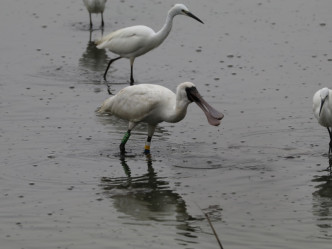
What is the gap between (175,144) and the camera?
1105 cm

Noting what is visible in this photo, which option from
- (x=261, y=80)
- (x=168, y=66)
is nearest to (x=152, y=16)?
(x=168, y=66)

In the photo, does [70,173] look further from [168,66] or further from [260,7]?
[260,7]

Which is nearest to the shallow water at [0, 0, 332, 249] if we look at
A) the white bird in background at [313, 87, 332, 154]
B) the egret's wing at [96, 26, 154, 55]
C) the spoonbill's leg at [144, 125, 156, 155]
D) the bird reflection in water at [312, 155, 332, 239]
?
the bird reflection in water at [312, 155, 332, 239]

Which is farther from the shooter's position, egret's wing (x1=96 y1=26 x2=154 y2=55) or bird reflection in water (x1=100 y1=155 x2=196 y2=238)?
egret's wing (x1=96 y1=26 x2=154 y2=55)

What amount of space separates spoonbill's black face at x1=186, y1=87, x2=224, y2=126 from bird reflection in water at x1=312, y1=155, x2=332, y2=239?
48.0 inches

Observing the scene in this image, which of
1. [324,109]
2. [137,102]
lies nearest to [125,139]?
[137,102]

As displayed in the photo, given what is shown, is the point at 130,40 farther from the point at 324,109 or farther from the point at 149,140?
the point at 324,109

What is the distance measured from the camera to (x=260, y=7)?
1945 cm

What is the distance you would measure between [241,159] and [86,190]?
1.95 m

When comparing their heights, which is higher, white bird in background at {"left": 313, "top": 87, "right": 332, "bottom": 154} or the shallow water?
white bird in background at {"left": 313, "top": 87, "right": 332, "bottom": 154}

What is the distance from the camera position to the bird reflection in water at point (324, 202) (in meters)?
8.35

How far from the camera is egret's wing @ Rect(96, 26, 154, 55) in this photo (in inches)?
565

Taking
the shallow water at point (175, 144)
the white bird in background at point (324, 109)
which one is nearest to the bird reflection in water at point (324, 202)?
the shallow water at point (175, 144)

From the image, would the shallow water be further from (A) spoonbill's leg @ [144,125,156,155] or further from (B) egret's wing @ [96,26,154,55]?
(B) egret's wing @ [96,26,154,55]
